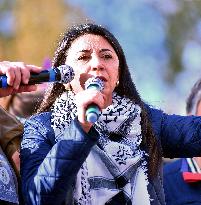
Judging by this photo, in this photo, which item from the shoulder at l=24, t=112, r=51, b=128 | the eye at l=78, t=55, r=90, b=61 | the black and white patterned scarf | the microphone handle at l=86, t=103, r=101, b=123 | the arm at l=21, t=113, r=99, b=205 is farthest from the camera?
the eye at l=78, t=55, r=90, b=61

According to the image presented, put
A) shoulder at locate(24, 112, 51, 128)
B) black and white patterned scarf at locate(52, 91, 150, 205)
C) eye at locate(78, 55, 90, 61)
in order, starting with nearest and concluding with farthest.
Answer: black and white patterned scarf at locate(52, 91, 150, 205)
shoulder at locate(24, 112, 51, 128)
eye at locate(78, 55, 90, 61)

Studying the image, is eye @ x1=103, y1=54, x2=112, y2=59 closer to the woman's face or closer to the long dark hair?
the woman's face

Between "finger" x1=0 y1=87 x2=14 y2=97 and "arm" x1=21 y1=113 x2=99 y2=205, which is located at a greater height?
"finger" x1=0 y1=87 x2=14 y2=97

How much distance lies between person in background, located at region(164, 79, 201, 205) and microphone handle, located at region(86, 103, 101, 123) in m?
1.95

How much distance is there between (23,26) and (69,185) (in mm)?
15857

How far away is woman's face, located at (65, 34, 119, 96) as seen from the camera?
323cm

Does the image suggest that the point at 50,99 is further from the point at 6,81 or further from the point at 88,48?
the point at 6,81

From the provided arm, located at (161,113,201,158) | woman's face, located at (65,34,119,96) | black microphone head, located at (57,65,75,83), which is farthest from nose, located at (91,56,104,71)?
arm, located at (161,113,201,158)

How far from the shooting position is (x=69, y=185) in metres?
2.74

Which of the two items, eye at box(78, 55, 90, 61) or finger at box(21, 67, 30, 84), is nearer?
finger at box(21, 67, 30, 84)

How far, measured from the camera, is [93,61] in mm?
3264

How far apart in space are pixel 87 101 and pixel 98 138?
19cm

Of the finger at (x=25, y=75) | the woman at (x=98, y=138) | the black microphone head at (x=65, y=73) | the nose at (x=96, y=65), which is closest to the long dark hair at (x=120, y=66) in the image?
the woman at (x=98, y=138)

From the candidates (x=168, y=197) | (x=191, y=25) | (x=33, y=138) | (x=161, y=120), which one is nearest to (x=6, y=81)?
(x=33, y=138)
